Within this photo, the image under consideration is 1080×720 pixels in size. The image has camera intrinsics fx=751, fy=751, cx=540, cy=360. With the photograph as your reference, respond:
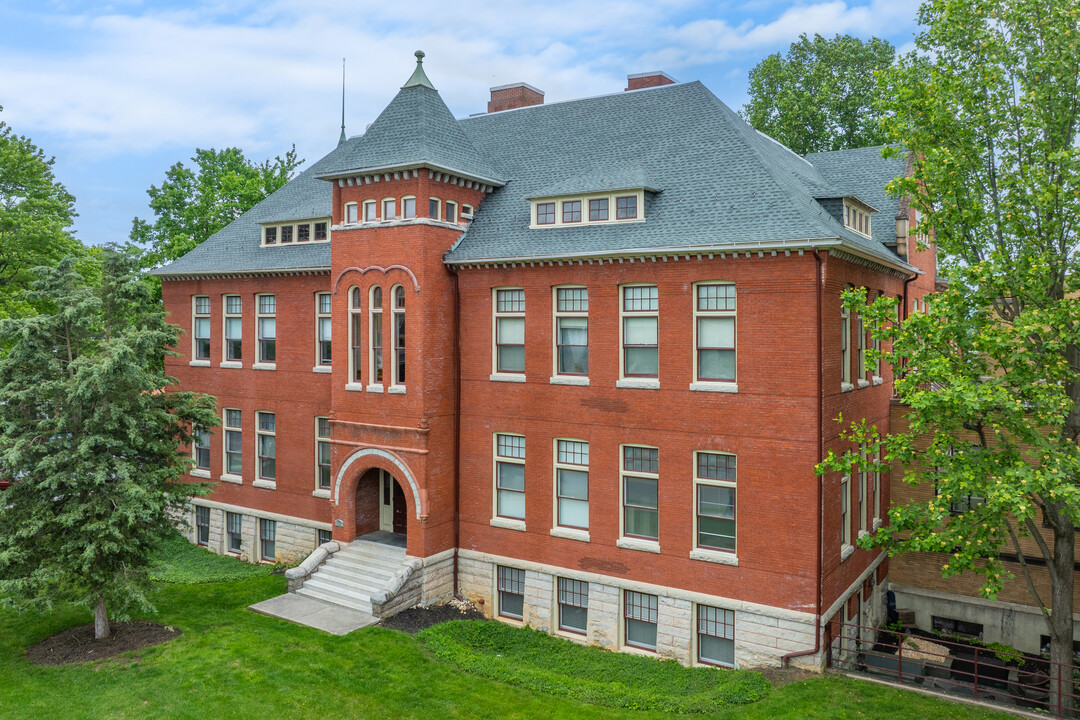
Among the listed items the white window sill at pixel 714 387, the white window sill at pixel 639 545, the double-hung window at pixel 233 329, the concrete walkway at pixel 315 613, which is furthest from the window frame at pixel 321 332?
the white window sill at pixel 714 387

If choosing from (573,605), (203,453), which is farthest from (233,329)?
(573,605)

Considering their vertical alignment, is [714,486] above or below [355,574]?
above

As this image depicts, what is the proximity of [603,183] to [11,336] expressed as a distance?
14672mm

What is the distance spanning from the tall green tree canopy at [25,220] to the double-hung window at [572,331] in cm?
2008

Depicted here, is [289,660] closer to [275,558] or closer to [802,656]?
[275,558]

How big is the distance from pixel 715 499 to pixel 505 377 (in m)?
6.59

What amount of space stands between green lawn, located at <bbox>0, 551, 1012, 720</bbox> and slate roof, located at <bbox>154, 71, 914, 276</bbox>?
374 inches

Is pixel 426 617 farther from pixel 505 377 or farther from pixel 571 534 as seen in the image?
pixel 505 377

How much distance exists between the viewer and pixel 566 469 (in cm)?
2014

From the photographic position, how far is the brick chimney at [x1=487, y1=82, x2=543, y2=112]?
29250 millimetres

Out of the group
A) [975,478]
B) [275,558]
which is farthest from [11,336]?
[975,478]

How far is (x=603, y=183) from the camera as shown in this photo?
1962 centimetres

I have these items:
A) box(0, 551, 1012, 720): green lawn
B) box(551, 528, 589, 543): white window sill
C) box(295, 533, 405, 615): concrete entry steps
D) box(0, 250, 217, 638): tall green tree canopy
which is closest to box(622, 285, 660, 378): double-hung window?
box(551, 528, 589, 543): white window sill

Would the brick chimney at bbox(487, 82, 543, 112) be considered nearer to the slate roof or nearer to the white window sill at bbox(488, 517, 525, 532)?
the slate roof
